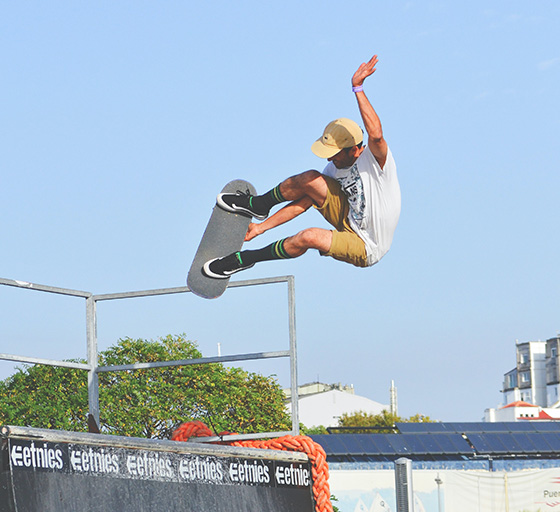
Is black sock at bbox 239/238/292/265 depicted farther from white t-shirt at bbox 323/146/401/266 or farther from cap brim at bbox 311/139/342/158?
cap brim at bbox 311/139/342/158

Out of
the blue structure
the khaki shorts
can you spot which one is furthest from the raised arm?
the blue structure

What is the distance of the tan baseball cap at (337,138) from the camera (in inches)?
230

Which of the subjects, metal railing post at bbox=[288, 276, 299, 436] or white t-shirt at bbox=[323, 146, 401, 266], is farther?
white t-shirt at bbox=[323, 146, 401, 266]

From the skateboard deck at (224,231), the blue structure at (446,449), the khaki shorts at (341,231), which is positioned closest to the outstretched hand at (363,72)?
the khaki shorts at (341,231)

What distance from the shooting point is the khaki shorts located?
18.9 feet

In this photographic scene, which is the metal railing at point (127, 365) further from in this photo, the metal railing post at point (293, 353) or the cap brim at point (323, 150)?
the cap brim at point (323, 150)

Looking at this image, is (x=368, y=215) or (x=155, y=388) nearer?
(x=368, y=215)

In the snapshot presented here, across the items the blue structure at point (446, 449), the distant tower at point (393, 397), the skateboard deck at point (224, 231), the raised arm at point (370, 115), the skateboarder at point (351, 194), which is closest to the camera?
the raised arm at point (370, 115)

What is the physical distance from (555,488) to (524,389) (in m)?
96.9

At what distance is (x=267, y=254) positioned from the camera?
6.01 meters

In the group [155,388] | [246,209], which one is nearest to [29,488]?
[246,209]

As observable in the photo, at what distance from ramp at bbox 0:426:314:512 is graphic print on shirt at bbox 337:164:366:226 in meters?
2.02

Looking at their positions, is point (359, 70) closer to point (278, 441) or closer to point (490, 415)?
point (278, 441)

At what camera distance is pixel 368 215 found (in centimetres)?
574
